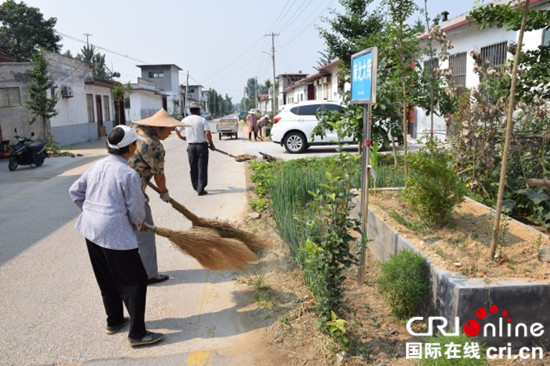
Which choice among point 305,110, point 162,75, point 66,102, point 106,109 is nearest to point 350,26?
point 305,110

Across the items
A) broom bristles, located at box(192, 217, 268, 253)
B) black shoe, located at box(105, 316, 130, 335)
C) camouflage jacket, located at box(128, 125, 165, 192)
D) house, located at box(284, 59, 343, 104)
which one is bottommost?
black shoe, located at box(105, 316, 130, 335)

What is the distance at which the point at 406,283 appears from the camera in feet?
10.6

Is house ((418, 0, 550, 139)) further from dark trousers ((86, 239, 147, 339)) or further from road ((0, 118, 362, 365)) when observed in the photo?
dark trousers ((86, 239, 147, 339))

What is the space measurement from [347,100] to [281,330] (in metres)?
5.12

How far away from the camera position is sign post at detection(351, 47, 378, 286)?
3467mm

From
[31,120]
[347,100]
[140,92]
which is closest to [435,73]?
[347,100]

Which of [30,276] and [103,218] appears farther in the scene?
[30,276]

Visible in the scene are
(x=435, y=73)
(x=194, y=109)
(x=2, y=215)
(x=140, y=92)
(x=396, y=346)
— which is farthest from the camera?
(x=140, y=92)

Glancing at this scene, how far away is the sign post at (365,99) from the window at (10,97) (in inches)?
744

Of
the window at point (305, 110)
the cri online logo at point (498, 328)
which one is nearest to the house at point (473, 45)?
the window at point (305, 110)

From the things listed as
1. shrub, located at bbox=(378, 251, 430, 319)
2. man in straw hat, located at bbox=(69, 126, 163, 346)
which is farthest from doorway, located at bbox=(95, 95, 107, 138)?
shrub, located at bbox=(378, 251, 430, 319)

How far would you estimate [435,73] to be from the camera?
255 inches

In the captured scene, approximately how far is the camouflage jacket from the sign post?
196cm

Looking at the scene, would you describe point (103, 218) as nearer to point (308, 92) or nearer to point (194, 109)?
point (194, 109)
